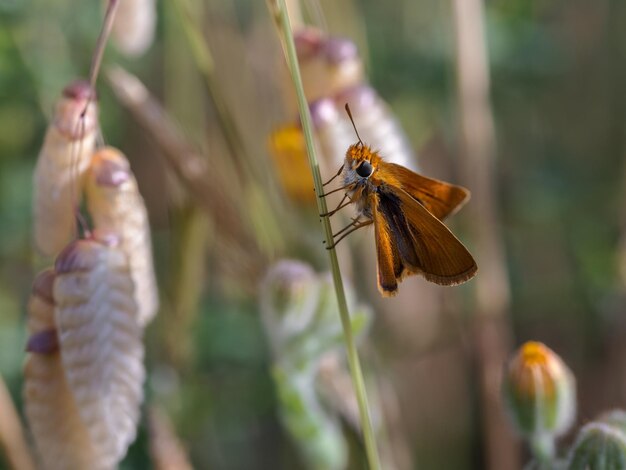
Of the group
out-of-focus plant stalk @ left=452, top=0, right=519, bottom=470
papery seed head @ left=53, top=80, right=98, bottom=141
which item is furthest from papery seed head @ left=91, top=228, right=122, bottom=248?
out-of-focus plant stalk @ left=452, top=0, right=519, bottom=470

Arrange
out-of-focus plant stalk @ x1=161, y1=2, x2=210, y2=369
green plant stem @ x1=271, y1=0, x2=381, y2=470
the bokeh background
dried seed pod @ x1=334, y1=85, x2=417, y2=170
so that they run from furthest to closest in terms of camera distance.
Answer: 1. the bokeh background
2. out-of-focus plant stalk @ x1=161, y1=2, x2=210, y2=369
3. dried seed pod @ x1=334, y1=85, x2=417, y2=170
4. green plant stem @ x1=271, y1=0, x2=381, y2=470

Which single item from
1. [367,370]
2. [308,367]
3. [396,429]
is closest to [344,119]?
[308,367]

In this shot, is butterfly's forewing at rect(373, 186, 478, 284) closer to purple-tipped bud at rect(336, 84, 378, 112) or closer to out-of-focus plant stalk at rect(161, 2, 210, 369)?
purple-tipped bud at rect(336, 84, 378, 112)

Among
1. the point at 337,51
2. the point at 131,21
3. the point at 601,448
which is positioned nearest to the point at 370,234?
the point at 337,51

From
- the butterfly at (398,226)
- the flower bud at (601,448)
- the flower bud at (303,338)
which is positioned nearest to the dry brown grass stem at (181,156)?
the flower bud at (303,338)

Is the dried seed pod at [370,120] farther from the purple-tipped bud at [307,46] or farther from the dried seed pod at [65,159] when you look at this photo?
the dried seed pod at [65,159]

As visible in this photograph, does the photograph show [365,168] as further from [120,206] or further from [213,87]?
[213,87]
